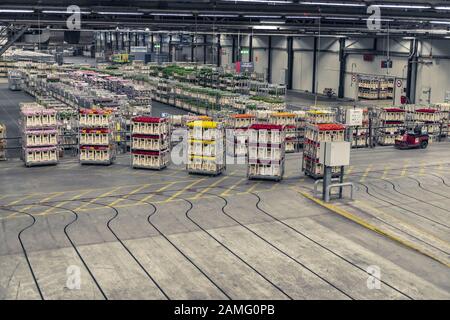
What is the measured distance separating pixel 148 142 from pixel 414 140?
11.8 m

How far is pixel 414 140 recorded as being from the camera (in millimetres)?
24859

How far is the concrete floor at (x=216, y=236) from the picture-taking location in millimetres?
10516

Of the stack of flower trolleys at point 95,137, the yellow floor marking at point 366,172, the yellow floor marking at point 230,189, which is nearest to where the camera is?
the yellow floor marking at point 230,189

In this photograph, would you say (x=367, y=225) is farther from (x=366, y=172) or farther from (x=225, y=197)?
(x=366, y=172)

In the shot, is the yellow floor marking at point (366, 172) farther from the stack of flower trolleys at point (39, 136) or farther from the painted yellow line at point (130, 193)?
the stack of flower trolleys at point (39, 136)

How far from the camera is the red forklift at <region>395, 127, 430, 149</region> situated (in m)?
24.9

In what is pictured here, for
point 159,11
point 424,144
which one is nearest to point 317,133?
point 159,11

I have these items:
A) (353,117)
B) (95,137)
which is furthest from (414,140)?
(95,137)

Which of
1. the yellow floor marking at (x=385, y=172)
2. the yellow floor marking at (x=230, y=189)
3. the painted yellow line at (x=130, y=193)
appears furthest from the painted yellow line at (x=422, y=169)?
the painted yellow line at (x=130, y=193)

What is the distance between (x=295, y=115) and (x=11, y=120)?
17341 mm

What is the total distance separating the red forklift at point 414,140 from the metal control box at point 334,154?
993cm

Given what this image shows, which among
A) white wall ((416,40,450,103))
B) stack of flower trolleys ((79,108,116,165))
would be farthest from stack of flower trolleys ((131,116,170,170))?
white wall ((416,40,450,103))

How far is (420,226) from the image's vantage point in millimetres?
14227
